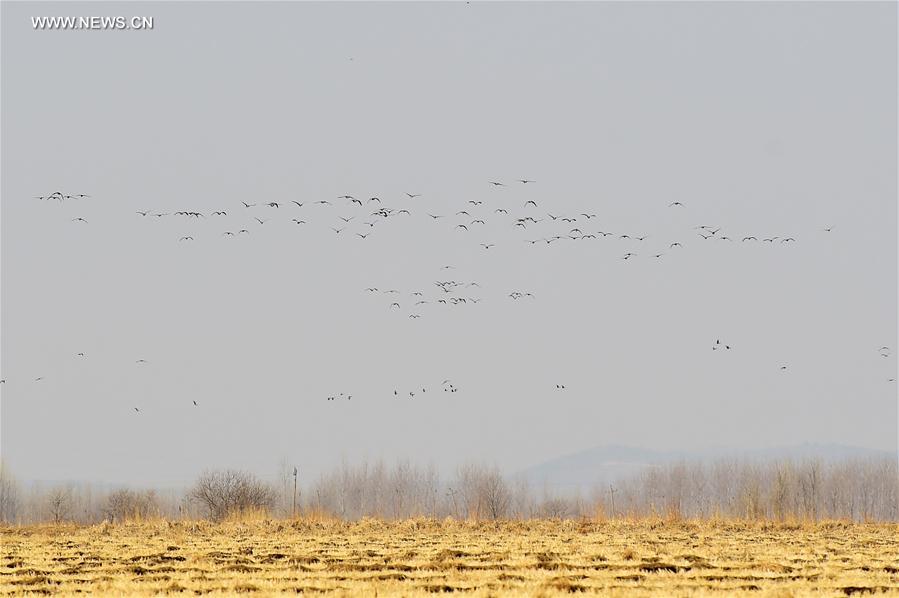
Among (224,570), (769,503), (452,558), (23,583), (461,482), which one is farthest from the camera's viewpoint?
(461,482)

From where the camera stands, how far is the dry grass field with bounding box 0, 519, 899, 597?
16328mm

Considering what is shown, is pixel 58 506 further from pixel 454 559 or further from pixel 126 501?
pixel 454 559

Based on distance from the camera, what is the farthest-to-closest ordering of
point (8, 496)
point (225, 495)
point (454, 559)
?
point (8, 496) → point (225, 495) → point (454, 559)

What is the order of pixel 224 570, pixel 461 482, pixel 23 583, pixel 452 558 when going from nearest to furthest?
pixel 23 583 → pixel 224 570 → pixel 452 558 → pixel 461 482

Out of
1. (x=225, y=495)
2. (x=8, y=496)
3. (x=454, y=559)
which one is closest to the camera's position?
(x=454, y=559)

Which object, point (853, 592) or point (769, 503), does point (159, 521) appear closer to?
point (769, 503)

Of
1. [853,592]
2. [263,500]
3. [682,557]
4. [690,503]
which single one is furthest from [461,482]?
[853,592]

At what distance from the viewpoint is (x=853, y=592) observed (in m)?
15.9

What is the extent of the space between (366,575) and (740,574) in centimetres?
663

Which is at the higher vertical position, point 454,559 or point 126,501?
point 126,501

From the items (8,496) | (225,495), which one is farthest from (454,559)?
(8,496)

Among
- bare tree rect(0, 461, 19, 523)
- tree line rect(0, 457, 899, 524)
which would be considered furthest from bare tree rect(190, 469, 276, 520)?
bare tree rect(0, 461, 19, 523)

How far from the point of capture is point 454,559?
20.5 m

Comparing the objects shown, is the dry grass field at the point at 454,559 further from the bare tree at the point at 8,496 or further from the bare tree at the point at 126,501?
the bare tree at the point at 8,496
